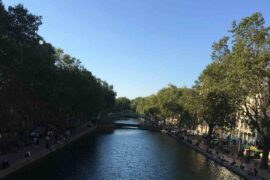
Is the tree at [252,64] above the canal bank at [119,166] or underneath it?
above

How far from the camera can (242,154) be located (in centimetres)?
7750

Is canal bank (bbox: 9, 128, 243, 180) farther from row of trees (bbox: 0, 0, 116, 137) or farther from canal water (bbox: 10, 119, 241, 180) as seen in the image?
row of trees (bbox: 0, 0, 116, 137)

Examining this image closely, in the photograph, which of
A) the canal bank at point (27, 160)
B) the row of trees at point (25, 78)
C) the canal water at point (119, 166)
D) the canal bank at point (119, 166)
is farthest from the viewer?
the row of trees at point (25, 78)

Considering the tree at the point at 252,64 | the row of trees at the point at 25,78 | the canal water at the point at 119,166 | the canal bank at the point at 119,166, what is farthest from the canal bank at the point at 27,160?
the tree at the point at 252,64

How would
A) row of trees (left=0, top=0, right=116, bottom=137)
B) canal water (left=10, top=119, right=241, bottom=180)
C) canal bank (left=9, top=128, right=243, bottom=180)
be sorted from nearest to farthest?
1. canal water (left=10, top=119, right=241, bottom=180)
2. canal bank (left=9, top=128, right=243, bottom=180)
3. row of trees (left=0, top=0, right=116, bottom=137)

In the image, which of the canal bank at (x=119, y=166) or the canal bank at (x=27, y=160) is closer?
the canal bank at (x=27, y=160)

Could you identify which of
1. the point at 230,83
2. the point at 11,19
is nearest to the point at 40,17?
the point at 11,19

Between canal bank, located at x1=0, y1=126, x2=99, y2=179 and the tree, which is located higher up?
the tree

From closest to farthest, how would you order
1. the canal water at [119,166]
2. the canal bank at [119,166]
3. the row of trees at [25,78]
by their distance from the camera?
the canal water at [119,166] < the canal bank at [119,166] < the row of trees at [25,78]

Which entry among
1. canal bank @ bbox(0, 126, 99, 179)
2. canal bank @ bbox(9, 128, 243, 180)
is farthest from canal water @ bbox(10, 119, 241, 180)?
canal bank @ bbox(0, 126, 99, 179)

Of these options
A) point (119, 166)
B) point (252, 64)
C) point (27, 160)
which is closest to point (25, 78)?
point (27, 160)

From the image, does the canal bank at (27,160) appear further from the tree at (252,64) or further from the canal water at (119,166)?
the tree at (252,64)

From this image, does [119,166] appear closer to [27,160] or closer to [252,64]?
[27,160]

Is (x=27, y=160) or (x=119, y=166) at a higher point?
(x=27, y=160)
